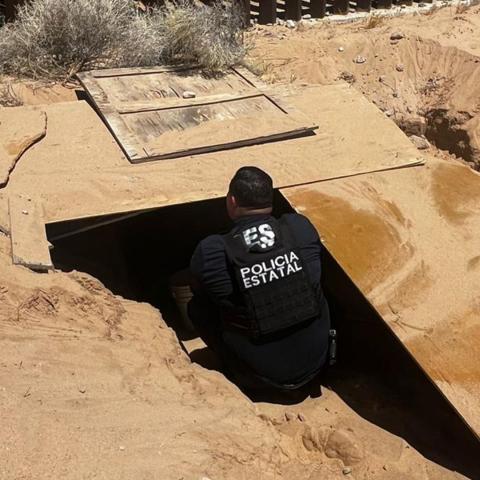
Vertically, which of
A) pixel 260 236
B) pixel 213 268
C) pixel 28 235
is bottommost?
pixel 28 235

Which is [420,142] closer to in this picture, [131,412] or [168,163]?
[168,163]

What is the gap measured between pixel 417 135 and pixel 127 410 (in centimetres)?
464

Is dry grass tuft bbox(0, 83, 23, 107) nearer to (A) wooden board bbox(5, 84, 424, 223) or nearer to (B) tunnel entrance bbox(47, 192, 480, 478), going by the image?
(A) wooden board bbox(5, 84, 424, 223)

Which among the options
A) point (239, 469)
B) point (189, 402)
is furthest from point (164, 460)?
point (189, 402)

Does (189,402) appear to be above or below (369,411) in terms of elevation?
above

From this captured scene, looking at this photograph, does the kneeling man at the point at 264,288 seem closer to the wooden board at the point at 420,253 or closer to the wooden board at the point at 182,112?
the wooden board at the point at 420,253

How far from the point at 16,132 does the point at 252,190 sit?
8.00 ft

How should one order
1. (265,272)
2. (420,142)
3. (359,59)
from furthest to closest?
(359,59), (420,142), (265,272)

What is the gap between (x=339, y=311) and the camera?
182 inches

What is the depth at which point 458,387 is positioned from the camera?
352 centimetres

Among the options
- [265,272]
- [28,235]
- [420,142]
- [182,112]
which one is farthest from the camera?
[420,142]

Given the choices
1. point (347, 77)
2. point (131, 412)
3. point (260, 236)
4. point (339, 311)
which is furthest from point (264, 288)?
point (347, 77)

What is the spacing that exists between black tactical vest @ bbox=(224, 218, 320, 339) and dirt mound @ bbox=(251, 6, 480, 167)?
11.3ft

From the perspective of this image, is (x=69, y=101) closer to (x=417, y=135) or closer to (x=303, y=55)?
(x=303, y=55)
